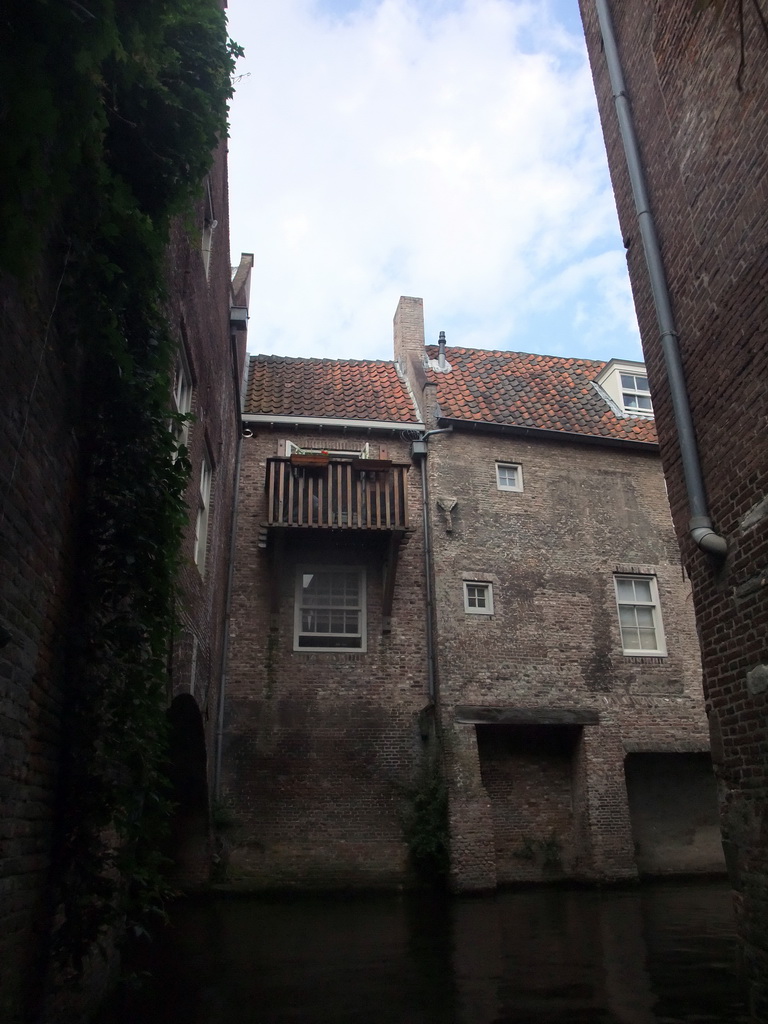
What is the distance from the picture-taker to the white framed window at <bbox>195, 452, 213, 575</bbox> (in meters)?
11.3

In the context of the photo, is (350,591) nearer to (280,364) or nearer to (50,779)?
(280,364)

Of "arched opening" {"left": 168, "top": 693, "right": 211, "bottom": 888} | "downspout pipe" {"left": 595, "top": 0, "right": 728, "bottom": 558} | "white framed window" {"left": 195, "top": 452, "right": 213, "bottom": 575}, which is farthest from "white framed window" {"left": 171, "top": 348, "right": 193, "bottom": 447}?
"arched opening" {"left": 168, "top": 693, "right": 211, "bottom": 888}

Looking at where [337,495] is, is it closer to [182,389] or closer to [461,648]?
[461,648]

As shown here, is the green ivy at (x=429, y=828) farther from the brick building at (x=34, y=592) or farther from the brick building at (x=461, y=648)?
the brick building at (x=34, y=592)

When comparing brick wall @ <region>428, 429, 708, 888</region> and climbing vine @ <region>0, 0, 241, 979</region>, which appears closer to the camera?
climbing vine @ <region>0, 0, 241, 979</region>

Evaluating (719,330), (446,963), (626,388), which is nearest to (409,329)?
(626,388)

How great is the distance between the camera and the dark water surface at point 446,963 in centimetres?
649

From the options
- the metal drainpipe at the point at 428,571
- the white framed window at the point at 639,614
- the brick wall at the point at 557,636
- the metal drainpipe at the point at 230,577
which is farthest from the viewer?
the white framed window at the point at 639,614

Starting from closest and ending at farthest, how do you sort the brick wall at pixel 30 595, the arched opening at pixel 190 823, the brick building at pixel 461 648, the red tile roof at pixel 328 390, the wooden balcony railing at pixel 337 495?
the brick wall at pixel 30 595 → the arched opening at pixel 190 823 → the brick building at pixel 461 648 → the wooden balcony railing at pixel 337 495 → the red tile roof at pixel 328 390

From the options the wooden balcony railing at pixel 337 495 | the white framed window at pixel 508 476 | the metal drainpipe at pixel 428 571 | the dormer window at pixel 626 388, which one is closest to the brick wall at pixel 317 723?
the metal drainpipe at pixel 428 571

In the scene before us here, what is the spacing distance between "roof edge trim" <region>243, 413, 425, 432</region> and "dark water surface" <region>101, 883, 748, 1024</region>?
30.7ft

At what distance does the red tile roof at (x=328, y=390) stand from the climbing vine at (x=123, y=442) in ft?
37.3

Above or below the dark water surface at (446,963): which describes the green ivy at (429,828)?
above

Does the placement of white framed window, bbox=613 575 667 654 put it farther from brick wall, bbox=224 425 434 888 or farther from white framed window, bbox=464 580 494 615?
brick wall, bbox=224 425 434 888
